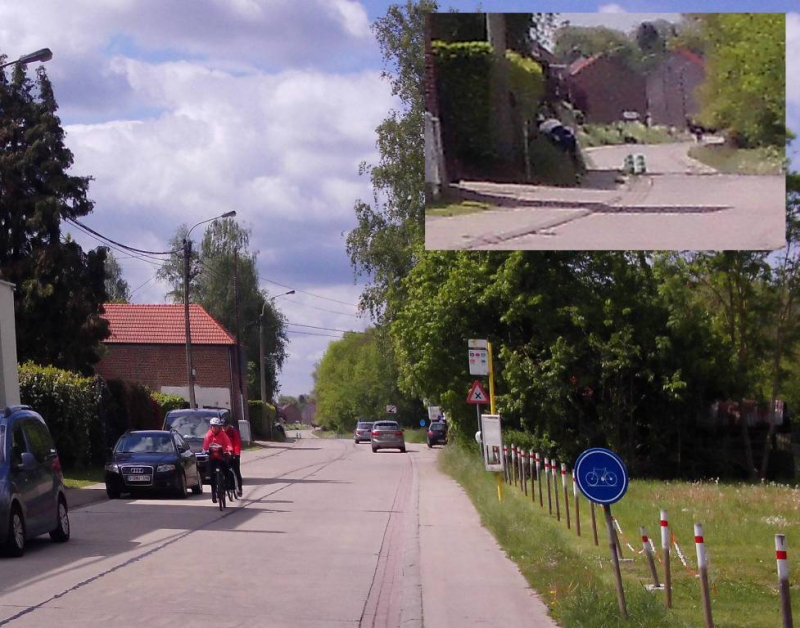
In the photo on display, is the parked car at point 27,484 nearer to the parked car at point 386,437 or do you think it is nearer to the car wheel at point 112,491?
the car wheel at point 112,491

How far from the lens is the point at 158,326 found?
6831 centimetres

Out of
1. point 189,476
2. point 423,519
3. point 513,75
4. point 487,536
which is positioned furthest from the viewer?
point 189,476

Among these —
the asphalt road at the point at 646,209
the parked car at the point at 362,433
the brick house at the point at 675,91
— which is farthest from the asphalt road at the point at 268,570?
the parked car at the point at 362,433

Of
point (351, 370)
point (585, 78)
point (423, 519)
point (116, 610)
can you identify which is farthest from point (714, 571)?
point (351, 370)

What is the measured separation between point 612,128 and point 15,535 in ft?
40.1

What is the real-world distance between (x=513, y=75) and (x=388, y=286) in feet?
69.6

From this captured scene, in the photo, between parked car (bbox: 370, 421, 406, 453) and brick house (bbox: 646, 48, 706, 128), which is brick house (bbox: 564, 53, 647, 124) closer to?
brick house (bbox: 646, 48, 706, 128)

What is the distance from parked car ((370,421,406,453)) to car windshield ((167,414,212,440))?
86.5ft

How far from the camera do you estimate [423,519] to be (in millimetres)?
19312

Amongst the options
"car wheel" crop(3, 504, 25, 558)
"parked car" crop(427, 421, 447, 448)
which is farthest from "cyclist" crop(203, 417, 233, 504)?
"parked car" crop(427, 421, 447, 448)

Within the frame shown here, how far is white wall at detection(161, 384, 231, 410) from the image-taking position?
67.6m

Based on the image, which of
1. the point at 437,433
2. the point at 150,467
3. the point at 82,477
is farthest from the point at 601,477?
the point at 437,433

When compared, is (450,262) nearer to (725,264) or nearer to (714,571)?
(725,264)

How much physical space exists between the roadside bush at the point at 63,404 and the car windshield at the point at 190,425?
8.76 ft
